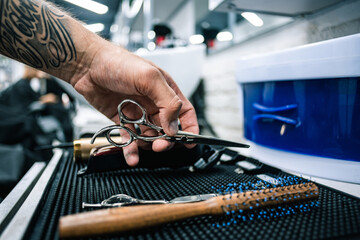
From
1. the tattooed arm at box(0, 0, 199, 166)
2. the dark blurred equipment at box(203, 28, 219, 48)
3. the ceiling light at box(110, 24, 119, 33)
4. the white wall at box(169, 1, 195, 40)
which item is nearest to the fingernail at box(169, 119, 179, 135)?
the tattooed arm at box(0, 0, 199, 166)

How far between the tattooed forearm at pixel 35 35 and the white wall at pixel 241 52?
0.44m

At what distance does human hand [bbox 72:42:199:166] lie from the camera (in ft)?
1.21

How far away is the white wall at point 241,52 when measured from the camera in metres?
0.59

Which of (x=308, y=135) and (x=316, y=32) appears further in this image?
(x=316, y=32)

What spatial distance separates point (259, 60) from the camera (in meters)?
0.52

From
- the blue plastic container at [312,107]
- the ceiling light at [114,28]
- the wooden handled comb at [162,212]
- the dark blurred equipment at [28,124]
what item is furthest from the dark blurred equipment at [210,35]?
the ceiling light at [114,28]

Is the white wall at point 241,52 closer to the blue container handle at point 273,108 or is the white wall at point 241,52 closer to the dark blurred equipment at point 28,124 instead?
the blue container handle at point 273,108

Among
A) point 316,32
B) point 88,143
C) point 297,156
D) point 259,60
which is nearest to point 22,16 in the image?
point 88,143

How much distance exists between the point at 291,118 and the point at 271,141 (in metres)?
0.08

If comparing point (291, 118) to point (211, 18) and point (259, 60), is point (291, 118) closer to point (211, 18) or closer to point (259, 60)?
point (259, 60)

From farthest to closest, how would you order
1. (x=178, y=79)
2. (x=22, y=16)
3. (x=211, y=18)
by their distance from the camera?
(x=211, y=18) < (x=178, y=79) < (x=22, y=16)

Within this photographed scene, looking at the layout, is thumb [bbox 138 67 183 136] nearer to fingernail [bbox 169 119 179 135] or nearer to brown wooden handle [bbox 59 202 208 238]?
fingernail [bbox 169 119 179 135]

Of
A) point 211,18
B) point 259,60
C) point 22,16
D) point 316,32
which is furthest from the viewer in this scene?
point 211,18

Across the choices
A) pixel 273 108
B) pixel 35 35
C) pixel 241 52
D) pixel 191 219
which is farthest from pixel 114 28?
pixel 191 219
